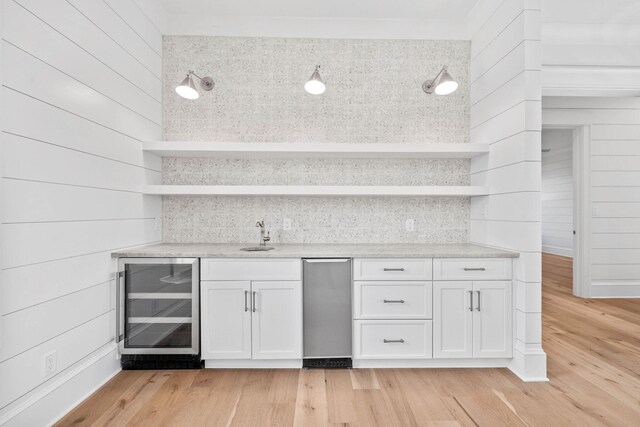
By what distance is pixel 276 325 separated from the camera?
7.72 feet

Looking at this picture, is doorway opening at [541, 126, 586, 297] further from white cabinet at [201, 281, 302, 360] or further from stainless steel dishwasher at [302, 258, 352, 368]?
white cabinet at [201, 281, 302, 360]

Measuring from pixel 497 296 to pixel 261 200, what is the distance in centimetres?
205

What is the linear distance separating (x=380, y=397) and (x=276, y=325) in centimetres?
83

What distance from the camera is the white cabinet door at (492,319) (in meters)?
2.36

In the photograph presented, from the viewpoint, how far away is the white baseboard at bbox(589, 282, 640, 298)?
13.9ft

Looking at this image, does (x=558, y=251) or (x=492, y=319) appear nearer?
(x=492, y=319)

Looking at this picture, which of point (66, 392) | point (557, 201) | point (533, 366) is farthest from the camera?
point (557, 201)

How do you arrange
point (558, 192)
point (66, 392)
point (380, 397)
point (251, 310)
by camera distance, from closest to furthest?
point (66, 392)
point (380, 397)
point (251, 310)
point (558, 192)

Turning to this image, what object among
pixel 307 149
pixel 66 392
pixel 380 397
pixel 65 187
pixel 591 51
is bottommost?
pixel 380 397

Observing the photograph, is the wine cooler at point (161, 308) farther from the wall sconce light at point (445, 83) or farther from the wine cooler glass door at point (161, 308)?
the wall sconce light at point (445, 83)

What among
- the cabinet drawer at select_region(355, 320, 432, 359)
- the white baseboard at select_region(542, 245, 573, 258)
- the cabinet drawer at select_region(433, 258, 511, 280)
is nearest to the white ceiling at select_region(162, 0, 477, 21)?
the cabinet drawer at select_region(433, 258, 511, 280)

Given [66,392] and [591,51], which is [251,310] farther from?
[591,51]

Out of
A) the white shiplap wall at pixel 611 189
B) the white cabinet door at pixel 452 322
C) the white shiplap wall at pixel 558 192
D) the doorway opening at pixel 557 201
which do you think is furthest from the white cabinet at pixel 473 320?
the white shiplap wall at pixel 558 192

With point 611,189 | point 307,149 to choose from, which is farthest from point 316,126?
point 611,189
